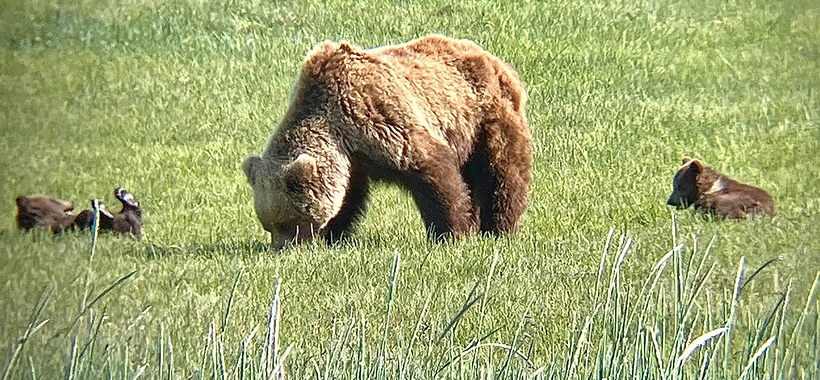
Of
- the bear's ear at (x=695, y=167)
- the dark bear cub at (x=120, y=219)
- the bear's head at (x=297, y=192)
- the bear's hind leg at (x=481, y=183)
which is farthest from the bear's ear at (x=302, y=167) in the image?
the bear's ear at (x=695, y=167)

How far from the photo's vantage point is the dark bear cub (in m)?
9.23

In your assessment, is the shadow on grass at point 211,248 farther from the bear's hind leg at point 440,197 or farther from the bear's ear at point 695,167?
the bear's ear at point 695,167

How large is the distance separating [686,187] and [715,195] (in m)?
0.29

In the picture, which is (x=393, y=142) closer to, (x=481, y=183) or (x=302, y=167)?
(x=302, y=167)

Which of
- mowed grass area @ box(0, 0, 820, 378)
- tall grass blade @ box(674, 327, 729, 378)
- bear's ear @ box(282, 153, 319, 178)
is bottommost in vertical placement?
mowed grass area @ box(0, 0, 820, 378)

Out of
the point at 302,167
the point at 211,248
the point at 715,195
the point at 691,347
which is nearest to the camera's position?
the point at 691,347

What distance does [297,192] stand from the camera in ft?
26.3

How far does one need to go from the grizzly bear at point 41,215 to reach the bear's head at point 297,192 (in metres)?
1.71

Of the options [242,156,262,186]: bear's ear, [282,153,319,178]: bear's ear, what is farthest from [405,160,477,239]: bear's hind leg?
[242,156,262,186]: bear's ear

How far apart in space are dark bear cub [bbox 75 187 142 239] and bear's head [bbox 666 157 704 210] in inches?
146

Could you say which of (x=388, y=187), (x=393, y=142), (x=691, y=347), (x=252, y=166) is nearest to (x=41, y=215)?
(x=252, y=166)

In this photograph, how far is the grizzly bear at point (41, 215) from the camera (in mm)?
9227

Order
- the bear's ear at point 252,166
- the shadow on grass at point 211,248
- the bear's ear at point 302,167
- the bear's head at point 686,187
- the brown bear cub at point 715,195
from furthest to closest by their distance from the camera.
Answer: the bear's head at point 686,187 < the brown bear cub at point 715,195 < the shadow on grass at point 211,248 < the bear's ear at point 252,166 < the bear's ear at point 302,167

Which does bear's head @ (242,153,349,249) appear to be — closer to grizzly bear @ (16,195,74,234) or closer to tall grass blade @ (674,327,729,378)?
grizzly bear @ (16,195,74,234)
